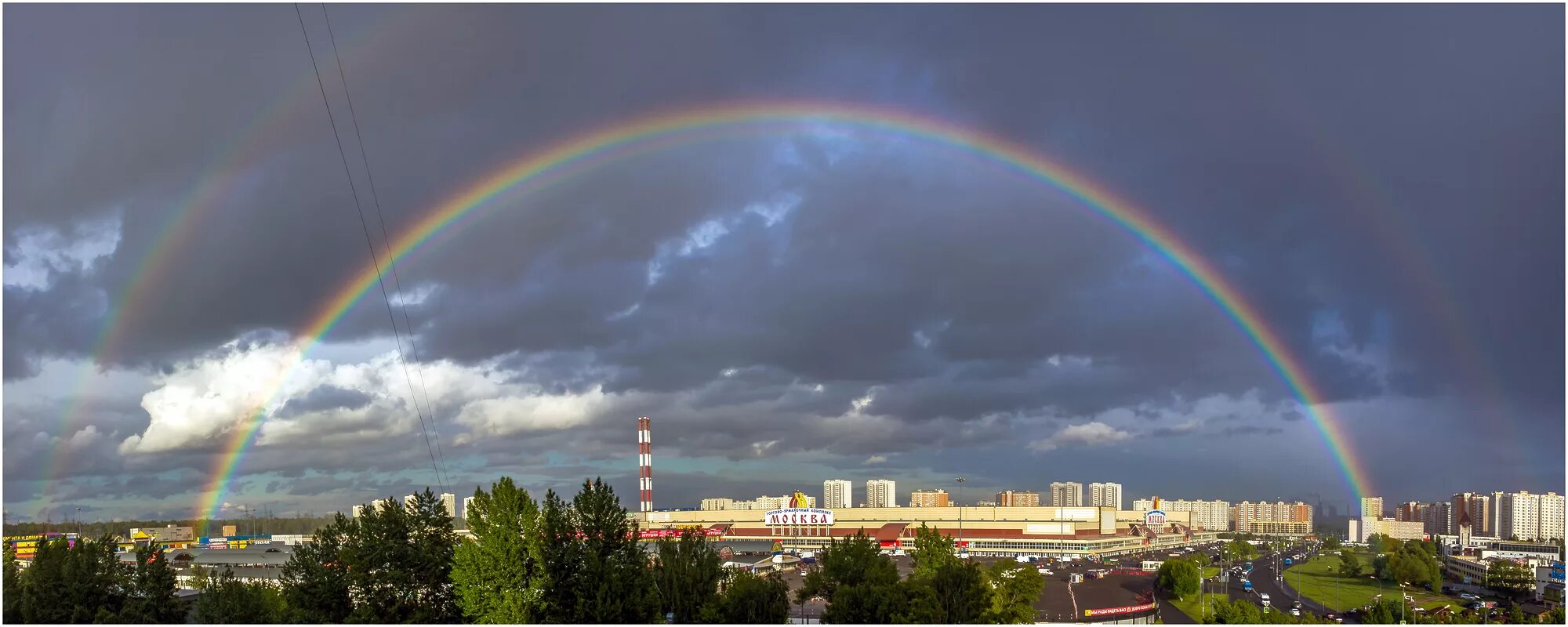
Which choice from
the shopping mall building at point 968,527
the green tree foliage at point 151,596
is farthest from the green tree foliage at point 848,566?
the shopping mall building at point 968,527

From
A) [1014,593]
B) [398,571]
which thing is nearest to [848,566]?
[1014,593]

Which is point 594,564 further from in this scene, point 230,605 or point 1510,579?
point 1510,579

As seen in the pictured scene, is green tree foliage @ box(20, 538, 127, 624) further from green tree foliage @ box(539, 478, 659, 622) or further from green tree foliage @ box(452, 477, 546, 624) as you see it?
green tree foliage @ box(539, 478, 659, 622)

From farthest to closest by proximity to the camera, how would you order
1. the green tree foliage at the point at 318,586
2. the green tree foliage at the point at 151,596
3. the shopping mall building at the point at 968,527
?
the shopping mall building at the point at 968,527, the green tree foliage at the point at 151,596, the green tree foliage at the point at 318,586

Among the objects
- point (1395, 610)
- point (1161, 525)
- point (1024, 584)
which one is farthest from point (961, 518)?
point (1024, 584)

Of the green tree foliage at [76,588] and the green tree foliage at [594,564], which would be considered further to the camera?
the green tree foliage at [76,588]

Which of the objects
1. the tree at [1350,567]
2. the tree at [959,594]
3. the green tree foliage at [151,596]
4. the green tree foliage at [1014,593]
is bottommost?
the tree at [1350,567]

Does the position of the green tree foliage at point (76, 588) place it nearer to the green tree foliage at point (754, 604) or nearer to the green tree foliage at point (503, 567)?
the green tree foliage at point (503, 567)

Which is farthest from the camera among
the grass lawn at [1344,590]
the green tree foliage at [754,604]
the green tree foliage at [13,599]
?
the grass lawn at [1344,590]
